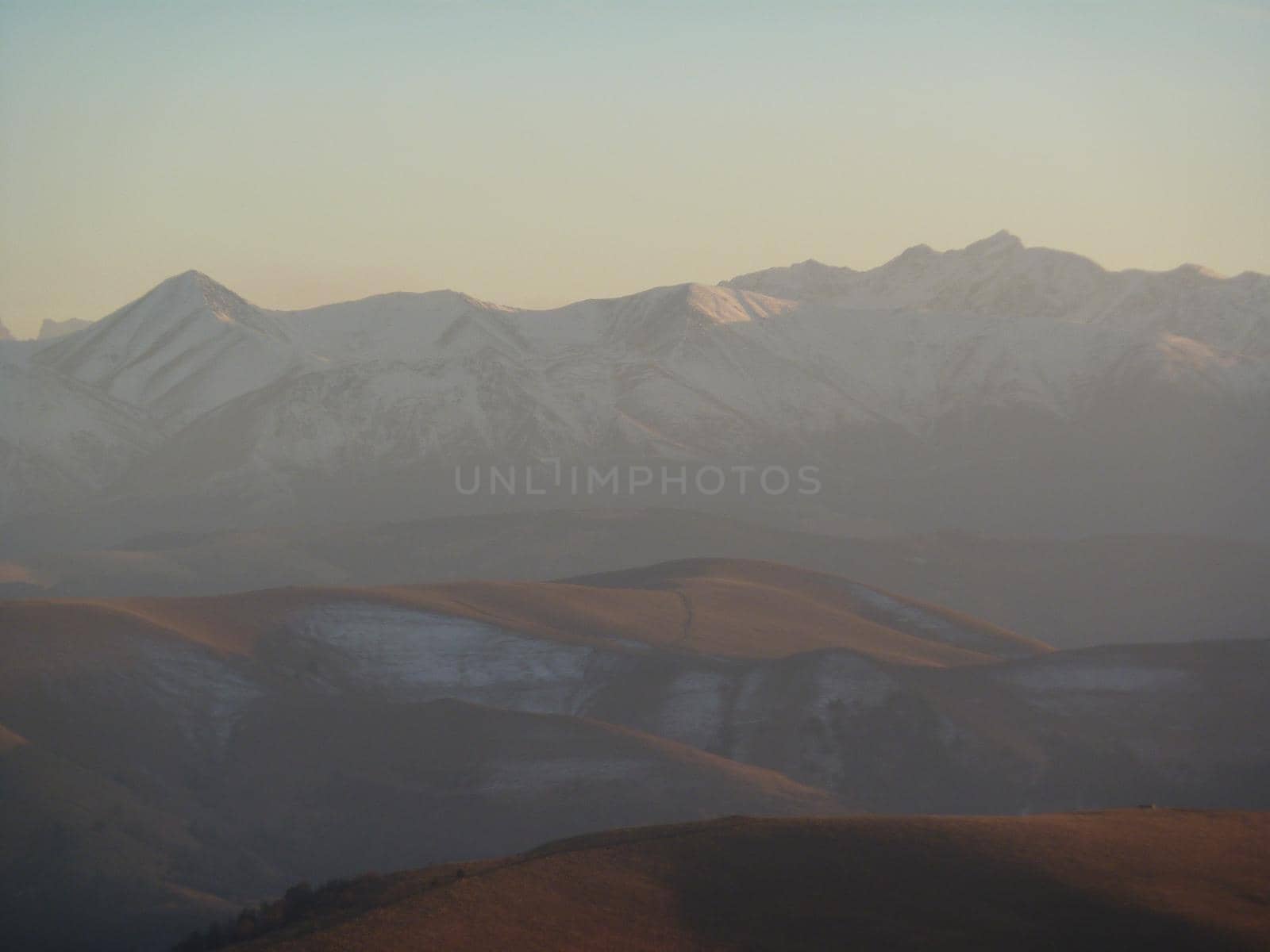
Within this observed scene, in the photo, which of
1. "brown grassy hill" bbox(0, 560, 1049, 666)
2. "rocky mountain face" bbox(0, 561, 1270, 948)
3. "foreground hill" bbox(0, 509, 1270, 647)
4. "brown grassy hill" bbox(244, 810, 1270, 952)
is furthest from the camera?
"foreground hill" bbox(0, 509, 1270, 647)

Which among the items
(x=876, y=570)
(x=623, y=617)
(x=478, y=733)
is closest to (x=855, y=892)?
(x=478, y=733)

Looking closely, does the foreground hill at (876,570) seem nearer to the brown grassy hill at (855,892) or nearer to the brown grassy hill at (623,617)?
the brown grassy hill at (623,617)

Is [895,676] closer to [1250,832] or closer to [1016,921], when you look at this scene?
[1250,832]

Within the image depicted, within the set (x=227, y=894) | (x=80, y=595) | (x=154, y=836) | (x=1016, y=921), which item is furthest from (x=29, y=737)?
(x=80, y=595)

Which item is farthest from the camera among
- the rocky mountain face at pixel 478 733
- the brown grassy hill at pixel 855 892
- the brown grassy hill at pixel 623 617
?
the brown grassy hill at pixel 623 617

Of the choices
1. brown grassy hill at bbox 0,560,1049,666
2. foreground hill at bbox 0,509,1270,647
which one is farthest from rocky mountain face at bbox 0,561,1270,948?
foreground hill at bbox 0,509,1270,647

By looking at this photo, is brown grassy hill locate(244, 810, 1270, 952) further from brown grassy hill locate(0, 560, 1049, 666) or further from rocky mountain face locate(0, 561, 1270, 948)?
brown grassy hill locate(0, 560, 1049, 666)

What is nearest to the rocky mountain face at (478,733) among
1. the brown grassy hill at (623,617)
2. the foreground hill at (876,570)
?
the brown grassy hill at (623,617)
